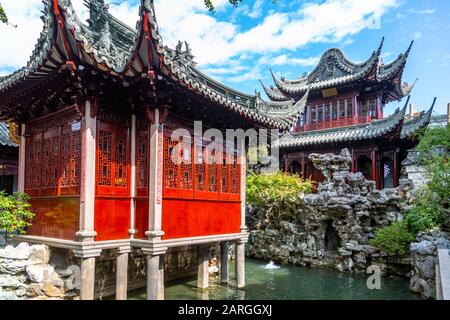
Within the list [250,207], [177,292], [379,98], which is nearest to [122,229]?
[177,292]

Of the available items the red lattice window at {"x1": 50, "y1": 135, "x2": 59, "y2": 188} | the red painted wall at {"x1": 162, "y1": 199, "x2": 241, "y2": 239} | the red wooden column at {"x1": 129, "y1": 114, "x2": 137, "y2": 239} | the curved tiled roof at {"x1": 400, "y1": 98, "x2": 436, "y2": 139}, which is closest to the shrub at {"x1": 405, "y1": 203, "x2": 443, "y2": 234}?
the red painted wall at {"x1": 162, "y1": 199, "x2": 241, "y2": 239}

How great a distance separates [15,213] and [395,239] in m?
9.38

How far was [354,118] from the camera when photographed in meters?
17.6

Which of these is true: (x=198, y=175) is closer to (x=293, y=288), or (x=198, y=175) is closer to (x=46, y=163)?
(x=46, y=163)

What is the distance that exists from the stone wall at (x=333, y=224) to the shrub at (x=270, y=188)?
444mm

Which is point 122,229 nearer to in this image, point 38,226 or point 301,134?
point 38,226

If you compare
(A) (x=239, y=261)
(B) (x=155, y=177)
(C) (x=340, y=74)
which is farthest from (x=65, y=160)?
(C) (x=340, y=74)

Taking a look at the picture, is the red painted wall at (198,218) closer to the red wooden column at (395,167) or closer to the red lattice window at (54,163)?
the red lattice window at (54,163)

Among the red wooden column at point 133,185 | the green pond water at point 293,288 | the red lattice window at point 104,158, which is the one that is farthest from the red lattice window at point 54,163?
the green pond water at point 293,288

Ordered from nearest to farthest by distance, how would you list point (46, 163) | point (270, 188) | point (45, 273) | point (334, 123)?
1. point (45, 273)
2. point (46, 163)
3. point (270, 188)
4. point (334, 123)

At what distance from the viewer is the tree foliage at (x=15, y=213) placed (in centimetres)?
609

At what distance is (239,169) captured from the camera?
8336 mm

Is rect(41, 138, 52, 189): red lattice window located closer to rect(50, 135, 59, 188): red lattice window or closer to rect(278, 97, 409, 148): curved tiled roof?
rect(50, 135, 59, 188): red lattice window

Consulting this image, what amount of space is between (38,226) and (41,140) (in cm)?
164
